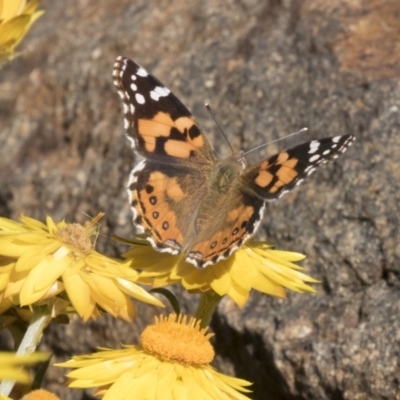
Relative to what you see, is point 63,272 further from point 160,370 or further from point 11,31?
point 11,31

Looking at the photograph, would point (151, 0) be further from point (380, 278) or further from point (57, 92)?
point (380, 278)

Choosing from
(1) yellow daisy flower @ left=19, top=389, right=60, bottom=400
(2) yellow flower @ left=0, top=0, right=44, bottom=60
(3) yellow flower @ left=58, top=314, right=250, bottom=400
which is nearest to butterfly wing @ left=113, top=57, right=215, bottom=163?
(2) yellow flower @ left=0, top=0, right=44, bottom=60

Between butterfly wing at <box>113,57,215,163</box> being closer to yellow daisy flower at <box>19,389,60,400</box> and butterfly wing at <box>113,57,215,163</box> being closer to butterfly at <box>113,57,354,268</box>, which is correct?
butterfly at <box>113,57,354,268</box>

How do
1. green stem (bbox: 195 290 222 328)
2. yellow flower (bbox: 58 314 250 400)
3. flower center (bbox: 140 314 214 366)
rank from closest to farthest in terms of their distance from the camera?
1. yellow flower (bbox: 58 314 250 400)
2. flower center (bbox: 140 314 214 366)
3. green stem (bbox: 195 290 222 328)

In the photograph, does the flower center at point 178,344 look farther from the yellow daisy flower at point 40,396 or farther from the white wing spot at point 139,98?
the white wing spot at point 139,98

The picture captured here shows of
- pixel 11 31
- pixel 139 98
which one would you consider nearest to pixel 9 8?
pixel 11 31

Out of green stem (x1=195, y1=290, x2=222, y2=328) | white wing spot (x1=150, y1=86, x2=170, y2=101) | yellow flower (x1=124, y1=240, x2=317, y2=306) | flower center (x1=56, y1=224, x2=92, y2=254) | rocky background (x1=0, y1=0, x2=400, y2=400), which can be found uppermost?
white wing spot (x1=150, y1=86, x2=170, y2=101)

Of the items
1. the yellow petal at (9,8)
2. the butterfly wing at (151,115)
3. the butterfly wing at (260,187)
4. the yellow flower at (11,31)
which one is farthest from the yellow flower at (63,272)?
the yellow petal at (9,8)

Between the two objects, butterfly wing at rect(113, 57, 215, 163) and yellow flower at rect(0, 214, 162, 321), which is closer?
yellow flower at rect(0, 214, 162, 321)
